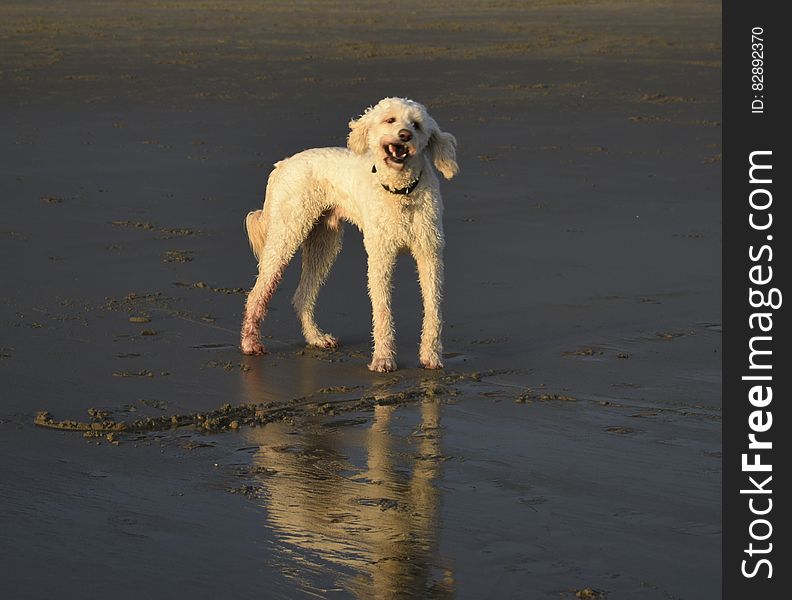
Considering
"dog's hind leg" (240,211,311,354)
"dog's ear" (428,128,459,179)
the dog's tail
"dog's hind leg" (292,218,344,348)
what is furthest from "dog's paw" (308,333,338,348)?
"dog's ear" (428,128,459,179)

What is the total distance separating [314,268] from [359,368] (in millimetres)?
1025

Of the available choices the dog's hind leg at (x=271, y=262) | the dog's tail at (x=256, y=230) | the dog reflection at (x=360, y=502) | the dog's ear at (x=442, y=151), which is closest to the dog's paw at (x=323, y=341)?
the dog's hind leg at (x=271, y=262)

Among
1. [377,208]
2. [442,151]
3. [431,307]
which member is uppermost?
[442,151]

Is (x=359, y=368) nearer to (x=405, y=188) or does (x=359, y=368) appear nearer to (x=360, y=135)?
(x=405, y=188)

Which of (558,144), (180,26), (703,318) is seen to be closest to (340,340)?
(703,318)

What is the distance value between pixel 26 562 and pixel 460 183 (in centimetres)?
814

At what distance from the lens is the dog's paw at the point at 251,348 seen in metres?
8.11

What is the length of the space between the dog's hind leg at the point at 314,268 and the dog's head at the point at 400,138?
0.87m

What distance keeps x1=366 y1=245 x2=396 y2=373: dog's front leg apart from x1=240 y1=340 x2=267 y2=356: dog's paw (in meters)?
0.62

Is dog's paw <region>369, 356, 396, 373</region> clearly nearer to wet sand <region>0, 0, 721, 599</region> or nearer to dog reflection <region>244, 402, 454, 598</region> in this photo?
wet sand <region>0, 0, 721, 599</region>

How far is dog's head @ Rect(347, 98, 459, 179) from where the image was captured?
7.71 metres

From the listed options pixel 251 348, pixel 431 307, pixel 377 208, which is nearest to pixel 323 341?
pixel 251 348

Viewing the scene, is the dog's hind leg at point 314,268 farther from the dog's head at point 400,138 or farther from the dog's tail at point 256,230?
the dog's head at point 400,138

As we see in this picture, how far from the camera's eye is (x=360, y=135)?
7988 mm
